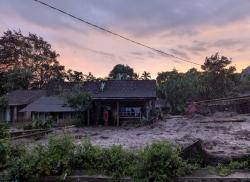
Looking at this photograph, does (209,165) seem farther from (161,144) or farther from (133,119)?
(133,119)

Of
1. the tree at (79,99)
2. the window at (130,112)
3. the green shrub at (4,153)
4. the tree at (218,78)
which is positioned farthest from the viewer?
the tree at (218,78)

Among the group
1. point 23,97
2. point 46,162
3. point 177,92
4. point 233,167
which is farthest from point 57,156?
point 177,92

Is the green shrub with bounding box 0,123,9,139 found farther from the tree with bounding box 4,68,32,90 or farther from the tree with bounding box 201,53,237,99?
the tree with bounding box 201,53,237,99

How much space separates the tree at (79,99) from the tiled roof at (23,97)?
13.3m

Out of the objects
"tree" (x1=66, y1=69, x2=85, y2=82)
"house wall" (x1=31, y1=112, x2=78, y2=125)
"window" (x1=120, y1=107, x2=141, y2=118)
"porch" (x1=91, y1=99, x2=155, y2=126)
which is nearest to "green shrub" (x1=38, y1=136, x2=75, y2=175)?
"porch" (x1=91, y1=99, x2=155, y2=126)

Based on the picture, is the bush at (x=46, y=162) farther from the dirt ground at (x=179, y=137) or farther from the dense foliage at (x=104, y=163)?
the dirt ground at (x=179, y=137)

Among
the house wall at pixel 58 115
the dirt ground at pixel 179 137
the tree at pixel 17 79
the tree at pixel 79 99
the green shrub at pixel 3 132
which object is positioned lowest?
the dirt ground at pixel 179 137

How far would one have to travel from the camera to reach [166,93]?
182 ft

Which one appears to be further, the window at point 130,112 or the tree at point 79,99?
the window at point 130,112

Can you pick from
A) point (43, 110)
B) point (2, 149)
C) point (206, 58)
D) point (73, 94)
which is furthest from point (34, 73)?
point (2, 149)

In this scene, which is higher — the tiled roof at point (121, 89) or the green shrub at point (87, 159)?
the tiled roof at point (121, 89)

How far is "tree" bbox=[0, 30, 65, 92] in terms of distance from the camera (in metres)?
55.3

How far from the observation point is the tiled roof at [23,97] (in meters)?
47.7

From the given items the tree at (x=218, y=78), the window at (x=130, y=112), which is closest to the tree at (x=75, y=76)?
the window at (x=130, y=112)
